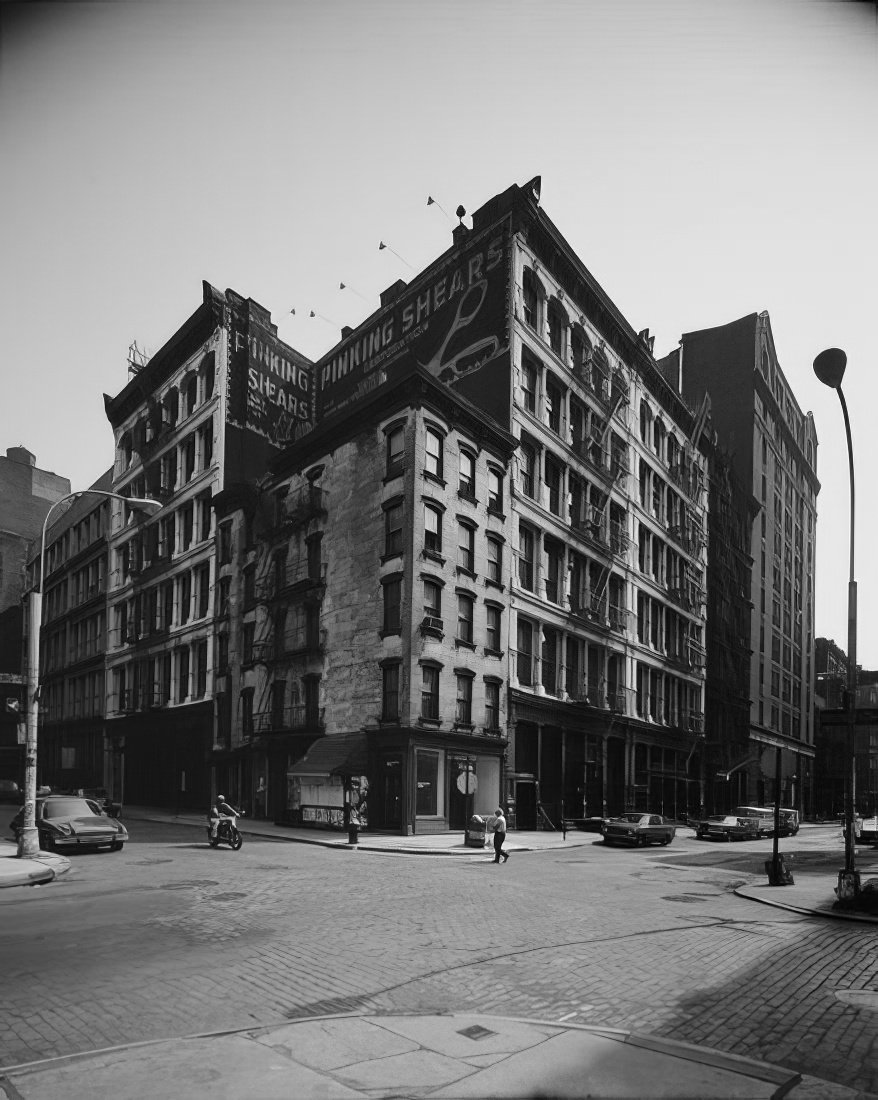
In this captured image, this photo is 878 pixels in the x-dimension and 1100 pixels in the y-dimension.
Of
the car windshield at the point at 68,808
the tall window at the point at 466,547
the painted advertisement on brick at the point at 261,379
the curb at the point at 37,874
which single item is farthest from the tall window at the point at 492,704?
the painted advertisement on brick at the point at 261,379

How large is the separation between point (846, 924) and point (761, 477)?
7037cm

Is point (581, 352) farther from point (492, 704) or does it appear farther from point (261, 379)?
point (492, 704)

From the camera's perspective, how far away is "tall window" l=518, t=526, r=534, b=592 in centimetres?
4291

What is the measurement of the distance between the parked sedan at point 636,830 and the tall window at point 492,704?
6.34 meters

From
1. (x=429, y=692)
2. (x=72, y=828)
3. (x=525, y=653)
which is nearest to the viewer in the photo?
(x=72, y=828)

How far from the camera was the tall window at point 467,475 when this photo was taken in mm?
39344

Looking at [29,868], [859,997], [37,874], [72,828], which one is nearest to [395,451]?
[72,828]

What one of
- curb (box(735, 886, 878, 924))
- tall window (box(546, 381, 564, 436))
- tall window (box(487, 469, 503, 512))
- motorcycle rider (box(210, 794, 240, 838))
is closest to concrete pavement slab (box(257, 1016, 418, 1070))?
curb (box(735, 886, 878, 924))

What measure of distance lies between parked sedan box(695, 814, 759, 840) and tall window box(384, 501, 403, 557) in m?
19.6

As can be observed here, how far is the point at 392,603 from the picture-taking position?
1453 inches

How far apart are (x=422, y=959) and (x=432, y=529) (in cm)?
2655

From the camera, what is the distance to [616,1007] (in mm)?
9133

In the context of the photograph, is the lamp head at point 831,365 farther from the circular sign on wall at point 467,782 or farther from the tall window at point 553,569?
the tall window at point 553,569

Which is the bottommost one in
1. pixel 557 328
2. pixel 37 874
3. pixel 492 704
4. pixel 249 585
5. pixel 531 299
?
pixel 37 874
